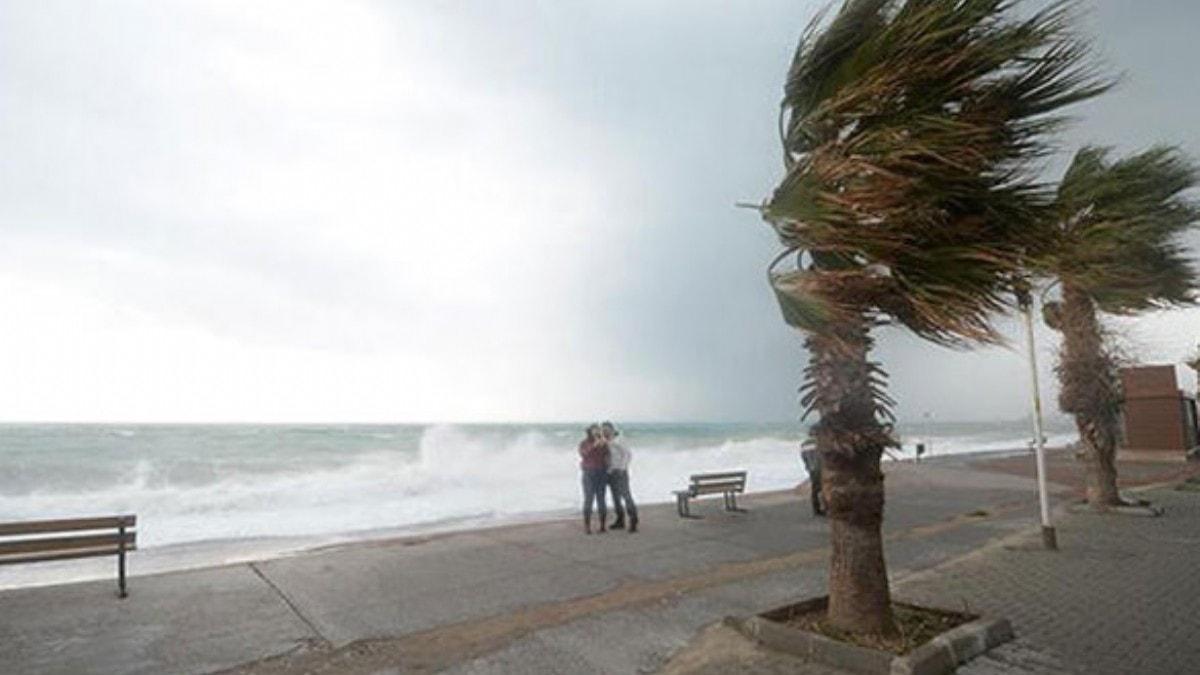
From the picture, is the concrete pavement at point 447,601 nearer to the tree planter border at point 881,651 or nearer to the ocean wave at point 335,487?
the tree planter border at point 881,651

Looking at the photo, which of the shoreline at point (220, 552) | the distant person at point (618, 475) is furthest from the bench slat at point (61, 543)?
the distant person at point (618, 475)

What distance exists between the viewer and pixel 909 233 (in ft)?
15.0

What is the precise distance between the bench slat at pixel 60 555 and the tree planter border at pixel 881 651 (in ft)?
22.0

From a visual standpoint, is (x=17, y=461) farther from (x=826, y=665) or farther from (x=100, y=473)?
(x=826, y=665)

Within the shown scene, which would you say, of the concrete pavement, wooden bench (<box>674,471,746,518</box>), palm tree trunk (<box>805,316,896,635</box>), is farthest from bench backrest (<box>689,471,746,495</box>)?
palm tree trunk (<box>805,316,896,635</box>)

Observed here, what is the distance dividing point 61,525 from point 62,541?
171 mm

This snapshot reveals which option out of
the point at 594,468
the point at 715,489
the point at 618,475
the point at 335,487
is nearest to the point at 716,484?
the point at 715,489

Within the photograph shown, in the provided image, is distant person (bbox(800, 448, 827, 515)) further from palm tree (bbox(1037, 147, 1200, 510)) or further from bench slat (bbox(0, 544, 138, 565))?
bench slat (bbox(0, 544, 138, 565))

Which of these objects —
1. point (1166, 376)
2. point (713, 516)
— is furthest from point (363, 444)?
point (1166, 376)

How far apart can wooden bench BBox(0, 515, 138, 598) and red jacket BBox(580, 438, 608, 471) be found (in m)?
6.15

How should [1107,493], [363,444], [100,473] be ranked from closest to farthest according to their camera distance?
1. [1107,493]
2. [100,473]
3. [363,444]

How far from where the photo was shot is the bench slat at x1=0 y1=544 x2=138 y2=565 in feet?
22.9

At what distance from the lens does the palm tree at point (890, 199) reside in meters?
4.50

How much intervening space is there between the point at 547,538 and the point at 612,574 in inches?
107
